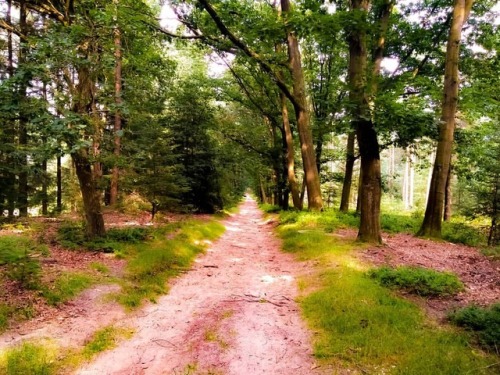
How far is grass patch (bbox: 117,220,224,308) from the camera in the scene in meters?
6.28

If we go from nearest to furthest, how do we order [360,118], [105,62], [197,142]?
[105,62], [360,118], [197,142]

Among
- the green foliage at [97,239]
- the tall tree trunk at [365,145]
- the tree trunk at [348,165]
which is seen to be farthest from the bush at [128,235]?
the tree trunk at [348,165]

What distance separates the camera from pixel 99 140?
7.86 meters

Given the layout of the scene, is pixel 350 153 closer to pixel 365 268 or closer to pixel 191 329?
pixel 365 268

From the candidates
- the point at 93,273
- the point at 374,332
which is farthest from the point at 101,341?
the point at 374,332

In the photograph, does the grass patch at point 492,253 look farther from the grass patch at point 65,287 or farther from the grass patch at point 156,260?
the grass patch at point 65,287

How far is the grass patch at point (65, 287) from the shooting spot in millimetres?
5289

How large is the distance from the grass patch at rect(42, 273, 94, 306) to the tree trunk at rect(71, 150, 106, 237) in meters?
2.40

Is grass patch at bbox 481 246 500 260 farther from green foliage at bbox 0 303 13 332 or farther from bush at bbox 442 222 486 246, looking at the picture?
green foliage at bbox 0 303 13 332

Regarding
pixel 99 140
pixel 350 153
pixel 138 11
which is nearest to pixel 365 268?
pixel 99 140

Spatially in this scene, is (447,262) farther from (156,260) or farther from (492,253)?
(156,260)

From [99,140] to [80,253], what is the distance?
262 centimetres

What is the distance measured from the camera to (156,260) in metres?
7.91

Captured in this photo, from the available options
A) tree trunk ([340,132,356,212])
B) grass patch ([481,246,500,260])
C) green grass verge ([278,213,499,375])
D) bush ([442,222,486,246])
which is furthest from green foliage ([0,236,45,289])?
tree trunk ([340,132,356,212])
